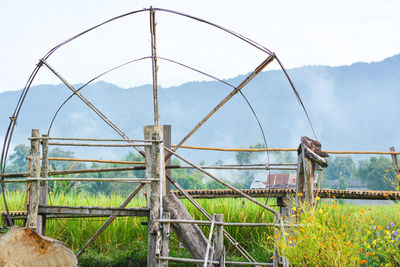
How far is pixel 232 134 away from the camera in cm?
13312

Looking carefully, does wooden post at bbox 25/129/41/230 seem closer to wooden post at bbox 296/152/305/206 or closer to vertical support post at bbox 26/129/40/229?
vertical support post at bbox 26/129/40/229

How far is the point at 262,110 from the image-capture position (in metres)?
140

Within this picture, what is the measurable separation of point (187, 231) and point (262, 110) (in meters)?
136

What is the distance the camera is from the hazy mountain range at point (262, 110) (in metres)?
126

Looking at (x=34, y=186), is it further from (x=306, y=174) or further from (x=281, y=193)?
(x=281, y=193)

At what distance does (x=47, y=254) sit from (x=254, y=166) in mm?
3485

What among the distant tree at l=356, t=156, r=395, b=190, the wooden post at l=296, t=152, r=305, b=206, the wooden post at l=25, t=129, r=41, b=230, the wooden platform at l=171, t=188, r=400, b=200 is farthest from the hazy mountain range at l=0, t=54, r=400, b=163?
the wooden post at l=25, t=129, r=41, b=230

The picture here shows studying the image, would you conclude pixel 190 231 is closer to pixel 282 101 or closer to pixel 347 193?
pixel 347 193

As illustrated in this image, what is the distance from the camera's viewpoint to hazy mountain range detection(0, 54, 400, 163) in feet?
414

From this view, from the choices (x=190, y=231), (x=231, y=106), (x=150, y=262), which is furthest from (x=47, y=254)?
(x=231, y=106)

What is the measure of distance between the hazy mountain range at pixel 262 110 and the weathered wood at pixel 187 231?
376ft

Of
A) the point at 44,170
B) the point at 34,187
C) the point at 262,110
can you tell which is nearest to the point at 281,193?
the point at 44,170

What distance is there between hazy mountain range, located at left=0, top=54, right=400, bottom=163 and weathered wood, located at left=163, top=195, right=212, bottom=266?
115 m

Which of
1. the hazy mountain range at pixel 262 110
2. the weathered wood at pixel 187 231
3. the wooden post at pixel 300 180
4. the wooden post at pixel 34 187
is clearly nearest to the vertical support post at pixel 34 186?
the wooden post at pixel 34 187
